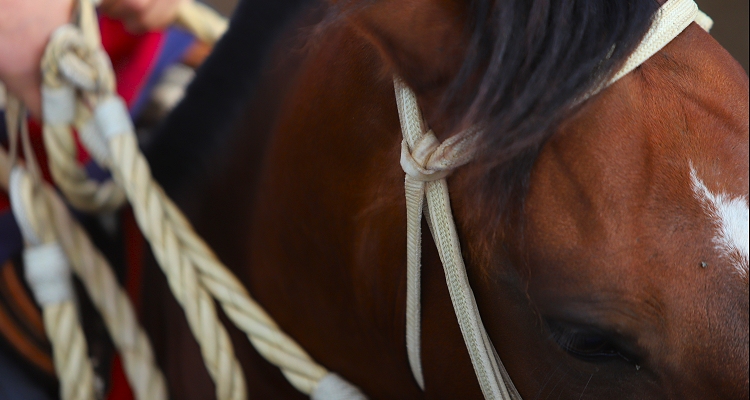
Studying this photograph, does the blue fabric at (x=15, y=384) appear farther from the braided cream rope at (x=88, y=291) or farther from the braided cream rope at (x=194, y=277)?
the braided cream rope at (x=194, y=277)

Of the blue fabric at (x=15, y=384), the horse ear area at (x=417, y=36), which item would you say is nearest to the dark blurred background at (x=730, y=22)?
the horse ear area at (x=417, y=36)

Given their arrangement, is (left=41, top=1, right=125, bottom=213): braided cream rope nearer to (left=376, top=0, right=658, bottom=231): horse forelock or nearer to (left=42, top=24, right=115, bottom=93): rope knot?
(left=42, top=24, right=115, bottom=93): rope knot

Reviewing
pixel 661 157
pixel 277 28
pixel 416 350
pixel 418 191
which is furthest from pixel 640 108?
pixel 277 28

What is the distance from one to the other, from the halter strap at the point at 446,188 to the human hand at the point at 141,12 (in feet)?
1.51

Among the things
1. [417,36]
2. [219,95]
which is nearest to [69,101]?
[219,95]

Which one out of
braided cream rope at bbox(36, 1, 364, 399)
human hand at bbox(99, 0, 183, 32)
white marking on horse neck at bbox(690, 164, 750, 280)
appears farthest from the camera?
human hand at bbox(99, 0, 183, 32)

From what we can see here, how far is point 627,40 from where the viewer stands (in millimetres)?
452

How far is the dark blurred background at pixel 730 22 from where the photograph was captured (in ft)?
2.91

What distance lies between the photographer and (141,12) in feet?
2.71

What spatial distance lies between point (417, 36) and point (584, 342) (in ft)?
0.81

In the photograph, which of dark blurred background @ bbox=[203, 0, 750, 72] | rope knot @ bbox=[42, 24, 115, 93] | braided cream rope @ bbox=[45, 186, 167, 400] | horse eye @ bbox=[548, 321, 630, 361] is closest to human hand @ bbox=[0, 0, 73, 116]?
rope knot @ bbox=[42, 24, 115, 93]

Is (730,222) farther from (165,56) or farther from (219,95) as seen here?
(165,56)

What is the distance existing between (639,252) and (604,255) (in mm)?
22

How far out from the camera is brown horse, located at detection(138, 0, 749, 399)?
425 millimetres
